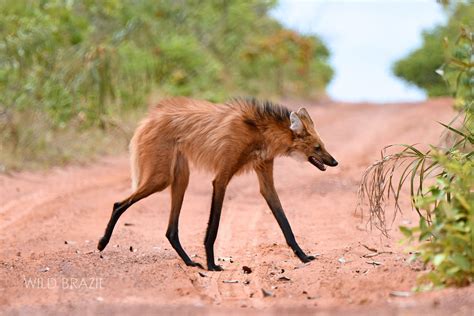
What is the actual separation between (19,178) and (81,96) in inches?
105

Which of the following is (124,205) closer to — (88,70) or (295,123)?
(295,123)

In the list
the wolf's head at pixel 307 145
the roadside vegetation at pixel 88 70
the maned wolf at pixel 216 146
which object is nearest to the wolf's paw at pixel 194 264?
the maned wolf at pixel 216 146

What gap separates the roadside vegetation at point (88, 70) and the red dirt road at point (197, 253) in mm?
887

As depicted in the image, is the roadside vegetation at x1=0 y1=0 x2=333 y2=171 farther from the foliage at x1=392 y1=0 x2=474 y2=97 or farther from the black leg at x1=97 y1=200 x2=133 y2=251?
the foliage at x1=392 y1=0 x2=474 y2=97

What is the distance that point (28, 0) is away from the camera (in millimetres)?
13367

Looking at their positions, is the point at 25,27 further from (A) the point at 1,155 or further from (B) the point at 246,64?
(B) the point at 246,64

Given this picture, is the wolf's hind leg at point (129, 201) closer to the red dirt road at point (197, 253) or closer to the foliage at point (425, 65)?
the red dirt road at point (197, 253)

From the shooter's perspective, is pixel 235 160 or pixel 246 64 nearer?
pixel 235 160

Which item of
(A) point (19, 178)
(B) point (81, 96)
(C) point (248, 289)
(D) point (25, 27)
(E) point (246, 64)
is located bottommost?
(C) point (248, 289)

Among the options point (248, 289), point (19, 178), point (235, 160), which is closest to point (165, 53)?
point (19, 178)

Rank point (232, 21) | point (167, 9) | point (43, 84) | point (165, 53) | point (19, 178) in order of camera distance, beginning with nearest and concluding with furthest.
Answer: point (19, 178)
point (43, 84)
point (165, 53)
point (167, 9)
point (232, 21)

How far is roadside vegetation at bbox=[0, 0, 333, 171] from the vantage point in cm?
1238

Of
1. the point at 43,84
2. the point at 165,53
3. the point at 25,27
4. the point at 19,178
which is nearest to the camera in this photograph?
A: the point at 19,178

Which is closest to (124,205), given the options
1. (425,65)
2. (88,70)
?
(88,70)
